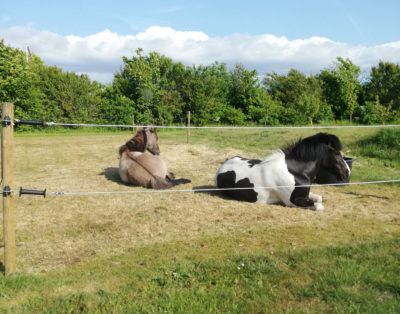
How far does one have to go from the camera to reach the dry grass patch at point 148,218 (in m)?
5.16

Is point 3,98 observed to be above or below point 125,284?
above

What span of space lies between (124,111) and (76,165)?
14.5 metres

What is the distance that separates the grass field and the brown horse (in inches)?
16.0

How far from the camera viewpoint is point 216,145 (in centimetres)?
1493

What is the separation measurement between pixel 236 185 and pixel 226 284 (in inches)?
134

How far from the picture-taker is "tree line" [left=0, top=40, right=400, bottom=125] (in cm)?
2489

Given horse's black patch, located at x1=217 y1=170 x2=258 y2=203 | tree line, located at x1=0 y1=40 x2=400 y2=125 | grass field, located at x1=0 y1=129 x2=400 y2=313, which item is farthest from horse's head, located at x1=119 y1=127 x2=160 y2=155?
tree line, located at x1=0 y1=40 x2=400 y2=125

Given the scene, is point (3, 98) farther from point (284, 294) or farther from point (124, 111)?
point (284, 294)

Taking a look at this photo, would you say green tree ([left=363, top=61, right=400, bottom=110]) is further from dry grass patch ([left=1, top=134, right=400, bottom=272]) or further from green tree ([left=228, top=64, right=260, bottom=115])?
dry grass patch ([left=1, top=134, right=400, bottom=272])

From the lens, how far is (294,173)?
6906 mm

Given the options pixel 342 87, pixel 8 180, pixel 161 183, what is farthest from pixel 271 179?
pixel 342 87

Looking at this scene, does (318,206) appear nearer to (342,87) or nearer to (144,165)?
(144,165)

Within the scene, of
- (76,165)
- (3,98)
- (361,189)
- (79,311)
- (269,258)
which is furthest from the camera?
(3,98)

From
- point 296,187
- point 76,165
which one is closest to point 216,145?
point 76,165
